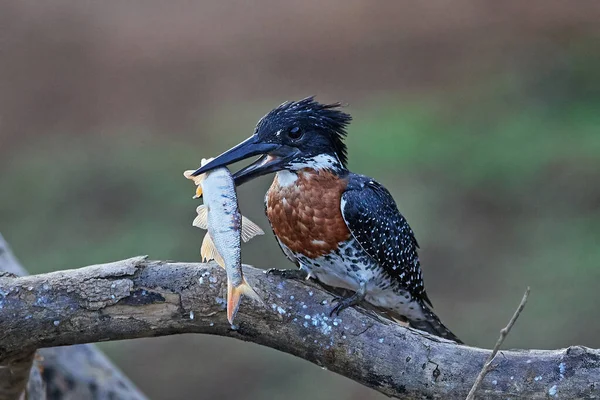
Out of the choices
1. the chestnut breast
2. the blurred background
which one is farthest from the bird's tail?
the blurred background

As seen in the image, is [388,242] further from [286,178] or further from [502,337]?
[502,337]

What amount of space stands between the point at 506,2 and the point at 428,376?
12.1 meters

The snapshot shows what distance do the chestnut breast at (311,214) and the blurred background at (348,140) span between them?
10.6ft

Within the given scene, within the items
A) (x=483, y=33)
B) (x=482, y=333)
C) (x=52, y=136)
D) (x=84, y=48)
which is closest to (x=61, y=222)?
(x=52, y=136)

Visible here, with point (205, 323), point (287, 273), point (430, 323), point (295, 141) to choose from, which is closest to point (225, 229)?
point (205, 323)

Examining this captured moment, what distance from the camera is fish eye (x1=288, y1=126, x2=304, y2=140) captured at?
361 centimetres

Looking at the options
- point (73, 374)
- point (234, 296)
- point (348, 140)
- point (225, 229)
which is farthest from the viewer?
point (348, 140)

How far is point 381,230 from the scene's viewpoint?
3.73m

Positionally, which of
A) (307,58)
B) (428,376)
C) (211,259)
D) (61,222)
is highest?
(307,58)

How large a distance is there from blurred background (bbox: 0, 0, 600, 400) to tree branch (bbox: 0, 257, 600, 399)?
148 inches

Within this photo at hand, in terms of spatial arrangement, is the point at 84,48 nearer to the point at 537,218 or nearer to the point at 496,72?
the point at 496,72

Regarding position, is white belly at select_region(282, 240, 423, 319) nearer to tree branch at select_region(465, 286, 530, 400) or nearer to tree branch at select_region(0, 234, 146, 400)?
tree branch at select_region(0, 234, 146, 400)

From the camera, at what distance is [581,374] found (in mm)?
2768

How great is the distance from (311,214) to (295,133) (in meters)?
0.32
